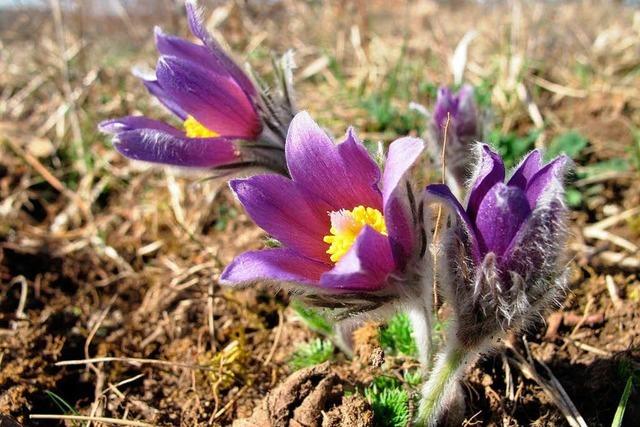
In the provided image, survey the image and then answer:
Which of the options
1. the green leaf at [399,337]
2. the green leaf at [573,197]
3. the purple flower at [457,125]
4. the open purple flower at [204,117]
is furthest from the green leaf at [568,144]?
the open purple flower at [204,117]

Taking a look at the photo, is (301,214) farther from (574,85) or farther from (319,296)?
(574,85)

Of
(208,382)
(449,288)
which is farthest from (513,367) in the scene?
(208,382)

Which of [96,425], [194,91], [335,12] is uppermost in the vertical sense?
[335,12]

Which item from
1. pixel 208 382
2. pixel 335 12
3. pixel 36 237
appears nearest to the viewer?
pixel 208 382

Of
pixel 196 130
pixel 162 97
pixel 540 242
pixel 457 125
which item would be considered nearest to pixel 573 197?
pixel 457 125

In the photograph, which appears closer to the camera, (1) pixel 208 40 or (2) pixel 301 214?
(2) pixel 301 214

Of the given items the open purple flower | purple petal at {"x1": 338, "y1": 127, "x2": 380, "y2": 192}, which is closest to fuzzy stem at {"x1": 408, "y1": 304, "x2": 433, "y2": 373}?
purple petal at {"x1": 338, "y1": 127, "x2": 380, "y2": 192}
